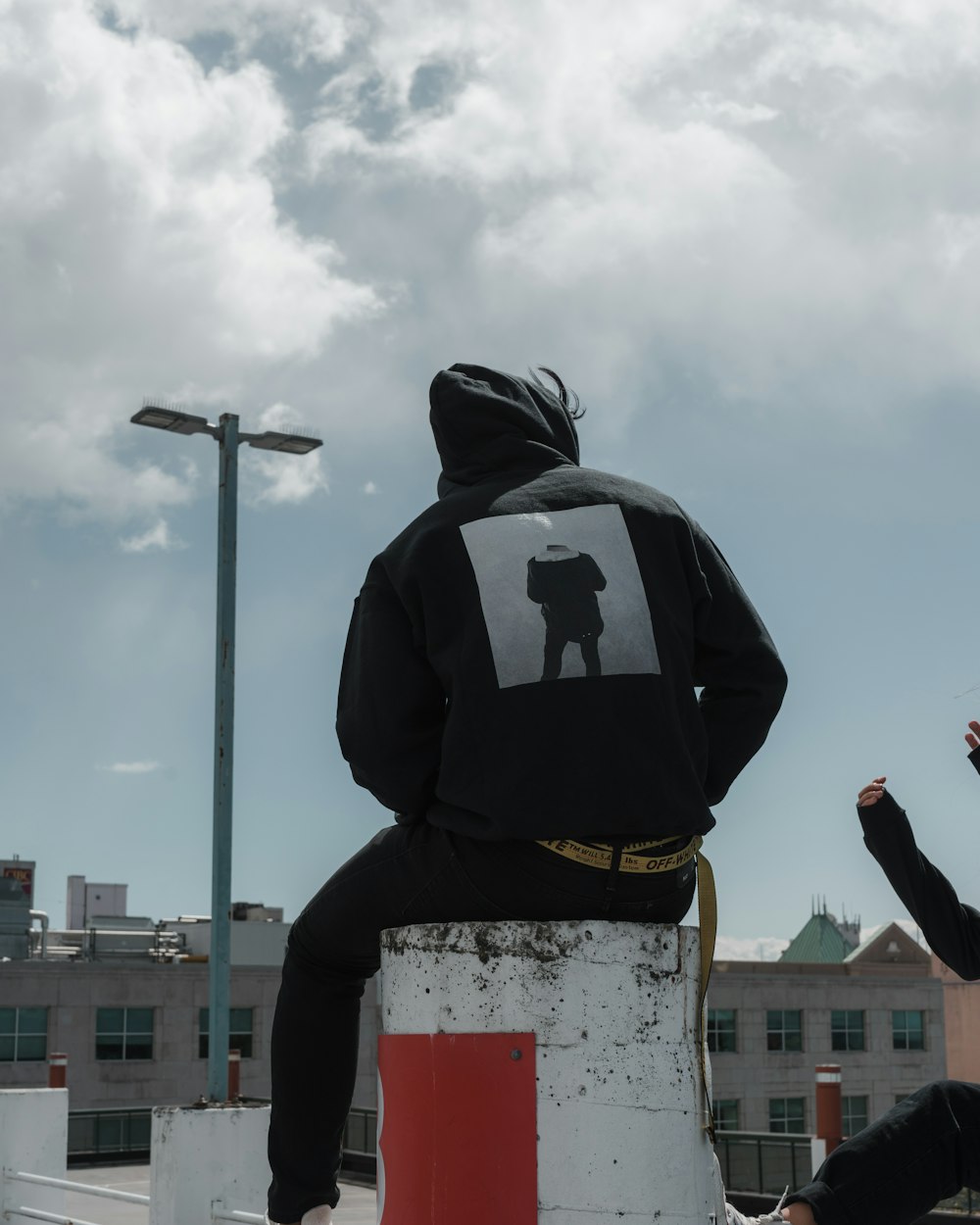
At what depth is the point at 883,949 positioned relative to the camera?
9044 centimetres

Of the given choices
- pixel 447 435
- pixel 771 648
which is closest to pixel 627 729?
pixel 771 648

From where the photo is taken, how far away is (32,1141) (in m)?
10.9

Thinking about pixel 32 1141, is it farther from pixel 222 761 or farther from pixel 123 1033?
pixel 123 1033

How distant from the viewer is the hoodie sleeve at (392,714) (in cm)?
273

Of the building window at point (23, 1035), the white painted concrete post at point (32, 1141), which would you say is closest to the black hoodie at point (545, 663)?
the white painted concrete post at point (32, 1141)

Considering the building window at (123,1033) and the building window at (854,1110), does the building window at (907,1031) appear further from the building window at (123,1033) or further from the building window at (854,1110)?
the building window at (123,1033)

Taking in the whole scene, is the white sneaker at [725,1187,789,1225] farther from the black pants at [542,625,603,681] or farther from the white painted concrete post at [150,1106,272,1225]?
the white painted concrete post at [150,1106,272,1225]

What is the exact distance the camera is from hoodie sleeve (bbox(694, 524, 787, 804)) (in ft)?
9.48

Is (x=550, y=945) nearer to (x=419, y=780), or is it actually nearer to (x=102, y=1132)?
(x=419, y=780)

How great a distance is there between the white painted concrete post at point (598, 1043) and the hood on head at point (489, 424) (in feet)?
3.18

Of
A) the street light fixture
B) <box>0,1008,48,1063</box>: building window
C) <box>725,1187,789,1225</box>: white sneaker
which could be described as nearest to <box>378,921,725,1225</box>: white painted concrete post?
<box>725,1187,789,1225</box>: white sneaker

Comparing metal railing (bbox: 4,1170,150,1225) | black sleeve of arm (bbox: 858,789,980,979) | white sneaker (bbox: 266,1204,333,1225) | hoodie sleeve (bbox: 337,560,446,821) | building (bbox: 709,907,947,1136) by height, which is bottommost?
building (bbox: 709,907,947,1136)

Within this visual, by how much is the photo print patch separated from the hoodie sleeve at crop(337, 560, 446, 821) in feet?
0.58

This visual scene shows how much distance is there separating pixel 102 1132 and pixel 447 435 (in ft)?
106
